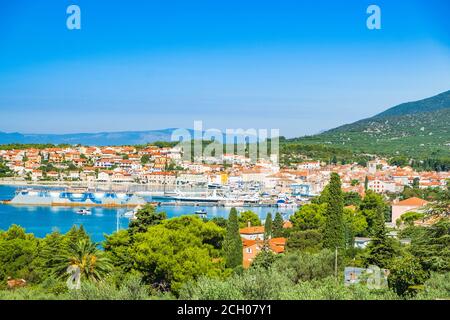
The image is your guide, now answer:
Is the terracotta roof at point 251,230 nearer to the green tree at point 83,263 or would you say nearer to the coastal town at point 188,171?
the green tree at point 83,263

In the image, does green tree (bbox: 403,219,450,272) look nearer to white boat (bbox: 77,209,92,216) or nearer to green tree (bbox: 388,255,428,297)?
green tree (bbox: 388,255,428,297)

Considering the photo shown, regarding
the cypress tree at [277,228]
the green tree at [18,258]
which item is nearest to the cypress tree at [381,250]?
the green tree at [18,258]

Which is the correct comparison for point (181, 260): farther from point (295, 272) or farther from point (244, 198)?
point (244, 198)

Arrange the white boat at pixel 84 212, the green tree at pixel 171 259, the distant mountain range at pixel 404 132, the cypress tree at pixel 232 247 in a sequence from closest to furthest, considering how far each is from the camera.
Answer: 1. the green tree at pixel 171 259
2. the cypress tree at pixel 232 247
3. the white boat at pixel 84 212
4. the distant mountain range at pixel 404 132

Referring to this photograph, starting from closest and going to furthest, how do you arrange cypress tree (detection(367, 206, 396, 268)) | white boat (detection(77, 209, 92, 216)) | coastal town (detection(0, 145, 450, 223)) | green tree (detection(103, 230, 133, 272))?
1. green tree (detection(103, 230, 133, 272))
2. cypress tree (detection(367, 206, 396, 268))
3. white boat (detection(77, 209, 92, 216))
4. coastal town (detection(0, 145, 450, 223))

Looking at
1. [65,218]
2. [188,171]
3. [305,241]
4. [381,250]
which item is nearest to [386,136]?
[188,171]

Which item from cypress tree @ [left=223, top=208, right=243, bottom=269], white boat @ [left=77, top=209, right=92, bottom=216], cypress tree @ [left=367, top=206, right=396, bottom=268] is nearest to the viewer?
cypress tree @ [left=367, top=206, right=396, bottom=268]

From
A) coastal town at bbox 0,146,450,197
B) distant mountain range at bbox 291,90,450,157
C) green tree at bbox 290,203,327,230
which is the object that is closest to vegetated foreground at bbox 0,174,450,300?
green tree at bbox 290,203,327,230
